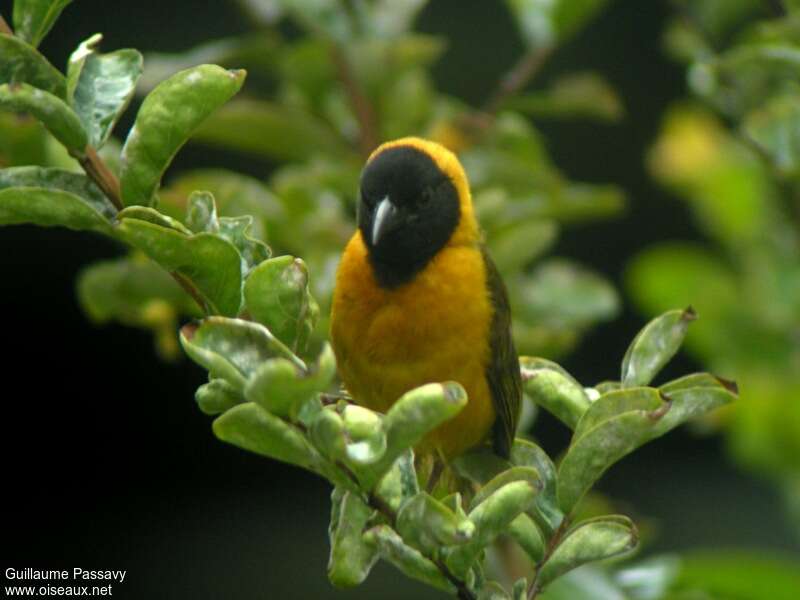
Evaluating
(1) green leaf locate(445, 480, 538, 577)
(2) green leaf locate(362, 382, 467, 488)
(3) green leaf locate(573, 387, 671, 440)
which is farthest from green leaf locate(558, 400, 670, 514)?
(2) green leaf locate(362, 382, 467, 488)

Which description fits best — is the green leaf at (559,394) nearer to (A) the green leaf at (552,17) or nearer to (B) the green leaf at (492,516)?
(B) the green leaf at (492,516)

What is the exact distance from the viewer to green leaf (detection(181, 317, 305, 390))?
1.12 metres

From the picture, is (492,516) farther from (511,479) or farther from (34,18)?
(34,18)

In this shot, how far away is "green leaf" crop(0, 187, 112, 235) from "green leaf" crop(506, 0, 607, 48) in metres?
1.44

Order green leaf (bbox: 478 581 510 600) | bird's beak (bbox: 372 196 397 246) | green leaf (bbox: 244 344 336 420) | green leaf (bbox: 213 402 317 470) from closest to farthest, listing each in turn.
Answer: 1. green leaf (bbox: 244 344 336 420)
2. green leaf (bbox: 213 402 317 470)
3. green leaf (bbox: 478 581 510 600)
4. bird's beak (bbox: 372 196 397 246)

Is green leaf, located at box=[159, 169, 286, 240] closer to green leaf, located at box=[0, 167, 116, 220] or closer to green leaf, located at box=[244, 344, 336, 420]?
green leaf, located at box=[0, 167, 116, 220]

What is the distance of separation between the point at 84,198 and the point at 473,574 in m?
0.52

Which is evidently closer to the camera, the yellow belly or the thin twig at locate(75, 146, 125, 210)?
the thin twig at locate(75, 146, 125, 210)

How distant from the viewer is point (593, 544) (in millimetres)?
1312

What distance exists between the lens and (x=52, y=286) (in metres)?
5.96

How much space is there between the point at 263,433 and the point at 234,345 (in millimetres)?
89

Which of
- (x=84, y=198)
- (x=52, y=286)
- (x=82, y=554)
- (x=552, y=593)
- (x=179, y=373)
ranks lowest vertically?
(x=82, y=554)

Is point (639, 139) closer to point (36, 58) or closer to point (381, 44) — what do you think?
point (381, 44)

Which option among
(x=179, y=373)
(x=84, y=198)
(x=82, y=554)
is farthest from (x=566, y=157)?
(x=84, y=198)
